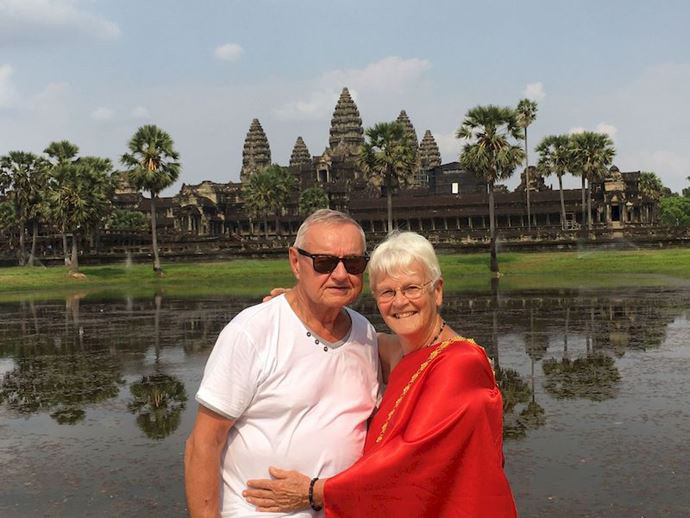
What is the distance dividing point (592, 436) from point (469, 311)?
16878 mm

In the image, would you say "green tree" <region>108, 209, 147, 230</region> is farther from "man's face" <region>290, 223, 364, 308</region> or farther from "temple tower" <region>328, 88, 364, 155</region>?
"man's face" <region>290, 223, 364, 308</region>

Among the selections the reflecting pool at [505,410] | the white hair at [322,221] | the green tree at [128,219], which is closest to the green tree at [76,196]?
the reflecting pool at [505,410]

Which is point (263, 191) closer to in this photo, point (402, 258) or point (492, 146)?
point (492, 146)

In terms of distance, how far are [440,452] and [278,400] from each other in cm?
78

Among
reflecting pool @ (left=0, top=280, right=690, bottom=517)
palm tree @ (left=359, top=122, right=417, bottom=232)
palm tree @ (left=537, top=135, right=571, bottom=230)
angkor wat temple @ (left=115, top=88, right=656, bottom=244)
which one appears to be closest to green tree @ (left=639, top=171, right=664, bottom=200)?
angkor wat temple @ (left=115, top=88, right=656, bottom=244)

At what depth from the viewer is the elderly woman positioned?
3.46 meters

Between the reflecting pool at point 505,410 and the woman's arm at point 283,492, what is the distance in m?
3.82

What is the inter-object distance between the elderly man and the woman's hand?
5 centimetres

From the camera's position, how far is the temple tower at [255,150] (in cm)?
15062

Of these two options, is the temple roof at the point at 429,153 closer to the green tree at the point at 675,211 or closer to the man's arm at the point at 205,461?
the green tree at the point at 675,211

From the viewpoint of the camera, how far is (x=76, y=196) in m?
59.7

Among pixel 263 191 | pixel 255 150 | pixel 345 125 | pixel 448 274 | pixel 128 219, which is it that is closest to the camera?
pixel 448 274

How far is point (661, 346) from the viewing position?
16.9 metres

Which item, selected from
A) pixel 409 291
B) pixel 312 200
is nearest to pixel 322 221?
pixel 409 291
